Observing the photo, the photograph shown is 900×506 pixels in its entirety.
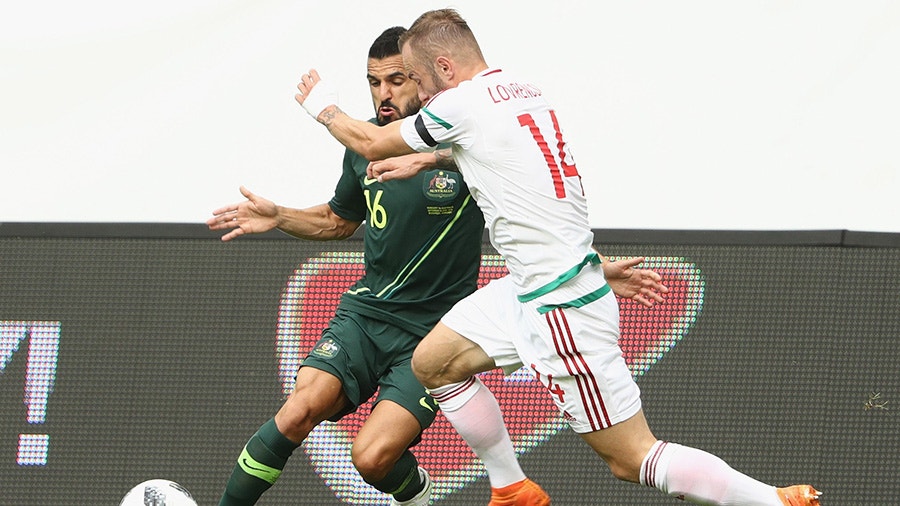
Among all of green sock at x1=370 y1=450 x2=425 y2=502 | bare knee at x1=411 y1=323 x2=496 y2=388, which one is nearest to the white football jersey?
bare knee at x1=411 y1=323 x2=496 y2=388

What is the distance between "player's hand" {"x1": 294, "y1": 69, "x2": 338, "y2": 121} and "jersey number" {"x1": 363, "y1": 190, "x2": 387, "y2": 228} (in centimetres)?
56

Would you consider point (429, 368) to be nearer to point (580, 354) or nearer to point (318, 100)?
point (580, 354)

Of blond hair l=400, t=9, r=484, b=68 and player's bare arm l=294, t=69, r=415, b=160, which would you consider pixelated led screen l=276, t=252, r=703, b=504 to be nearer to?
player's bare arm l=294, t=69, r=415, b=160

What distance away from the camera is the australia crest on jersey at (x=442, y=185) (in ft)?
14.6

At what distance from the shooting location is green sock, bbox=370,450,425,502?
4449 millimetres

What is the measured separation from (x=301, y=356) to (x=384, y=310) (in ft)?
2.83

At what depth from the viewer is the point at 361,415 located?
5348 millimetres

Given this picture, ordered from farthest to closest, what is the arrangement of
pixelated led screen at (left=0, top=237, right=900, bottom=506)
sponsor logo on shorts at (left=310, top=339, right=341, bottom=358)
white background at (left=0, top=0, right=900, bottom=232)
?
white background at (left=0, top=0, right=900, bottom=232), pixelated led screen at (left=0, top=237, right=900, bottom=506), sponsor logo on shorts at (left=310, top=339, right=341, bottom=358)

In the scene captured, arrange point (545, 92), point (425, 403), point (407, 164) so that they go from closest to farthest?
1. point (407, 164)
2. point (425, 403)
3. point (545, 92)

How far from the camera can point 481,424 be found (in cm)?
409

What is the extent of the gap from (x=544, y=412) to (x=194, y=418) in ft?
4.60

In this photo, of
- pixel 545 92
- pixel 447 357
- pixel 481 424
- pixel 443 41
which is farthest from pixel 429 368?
pixel 545 92

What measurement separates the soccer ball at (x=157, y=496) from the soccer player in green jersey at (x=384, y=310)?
182mm

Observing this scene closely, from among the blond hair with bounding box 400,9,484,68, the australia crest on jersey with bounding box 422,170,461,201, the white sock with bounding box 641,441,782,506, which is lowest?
the white sock with bounding box 641,441,782,506
